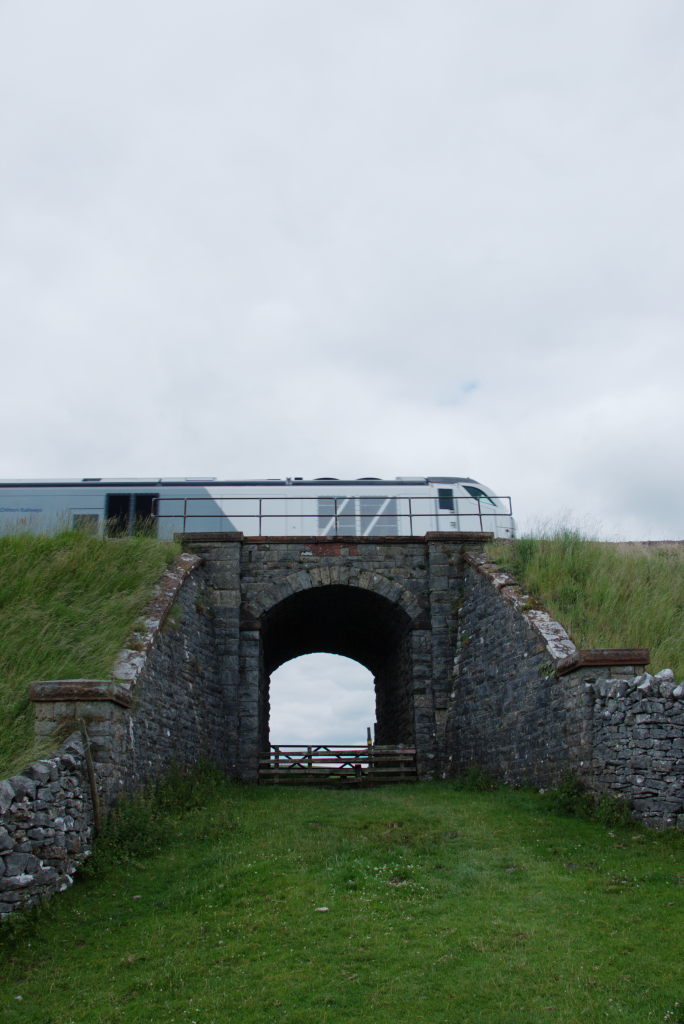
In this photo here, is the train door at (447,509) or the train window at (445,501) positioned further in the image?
the train window at (445,501)

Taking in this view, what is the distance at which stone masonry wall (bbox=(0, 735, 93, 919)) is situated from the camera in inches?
344

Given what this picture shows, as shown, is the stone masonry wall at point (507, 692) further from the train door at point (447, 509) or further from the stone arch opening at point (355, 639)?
the train door at point (447, 509)

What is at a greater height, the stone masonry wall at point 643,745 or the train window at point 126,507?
the train window at point 126,507

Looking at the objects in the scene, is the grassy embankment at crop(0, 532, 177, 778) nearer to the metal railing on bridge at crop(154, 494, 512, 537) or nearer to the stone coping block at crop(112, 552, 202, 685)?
the stone coping block at crop(112, 552, 202, 685)

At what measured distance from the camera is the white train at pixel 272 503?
2191 cm

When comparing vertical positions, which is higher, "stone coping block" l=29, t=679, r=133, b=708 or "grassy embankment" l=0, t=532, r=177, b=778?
"grassy embankment" l=0, t=532, r=177, b=778

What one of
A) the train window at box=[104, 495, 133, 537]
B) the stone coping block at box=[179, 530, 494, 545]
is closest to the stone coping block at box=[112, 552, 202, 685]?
the stone coping block at box=[179, 530, 494, 545]

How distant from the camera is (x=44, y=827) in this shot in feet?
30.9

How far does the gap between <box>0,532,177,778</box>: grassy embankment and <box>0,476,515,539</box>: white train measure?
15.4 ft

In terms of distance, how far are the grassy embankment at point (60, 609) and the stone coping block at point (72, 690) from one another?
1.55 feet

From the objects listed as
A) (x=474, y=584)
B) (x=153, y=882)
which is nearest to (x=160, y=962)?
(x=153, y=882)

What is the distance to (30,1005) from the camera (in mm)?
7004

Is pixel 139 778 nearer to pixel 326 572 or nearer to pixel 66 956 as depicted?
pixel 66 956

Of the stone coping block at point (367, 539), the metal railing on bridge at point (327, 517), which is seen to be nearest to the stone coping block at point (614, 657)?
the stone coping block at point (367, 539)
